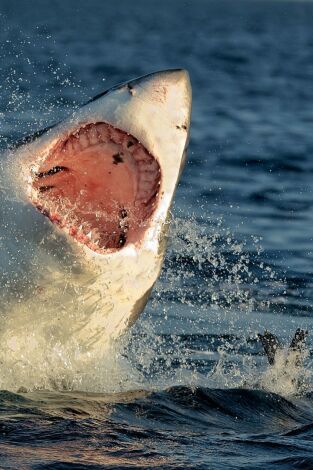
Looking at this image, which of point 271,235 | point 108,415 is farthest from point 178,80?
point 271,235

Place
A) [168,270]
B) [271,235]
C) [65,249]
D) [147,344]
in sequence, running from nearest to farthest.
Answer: [65,249] → [147,344] → [168,270] → [271,235]

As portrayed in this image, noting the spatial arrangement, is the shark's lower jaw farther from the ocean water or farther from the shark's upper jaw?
the ocean water

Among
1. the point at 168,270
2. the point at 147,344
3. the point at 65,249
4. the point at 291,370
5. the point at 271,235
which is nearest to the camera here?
the point at 65,249

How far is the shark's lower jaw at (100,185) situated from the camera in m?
5.00

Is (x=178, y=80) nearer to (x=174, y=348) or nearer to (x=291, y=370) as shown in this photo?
(x=291, y=370)

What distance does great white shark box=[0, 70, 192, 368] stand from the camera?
4.95 metres

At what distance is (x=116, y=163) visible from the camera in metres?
5.07

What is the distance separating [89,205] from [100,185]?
9 cm

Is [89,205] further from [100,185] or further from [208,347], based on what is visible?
[208,347]

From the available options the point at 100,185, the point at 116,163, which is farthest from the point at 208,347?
the point at 116,163

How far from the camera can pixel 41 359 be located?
5.42 metres

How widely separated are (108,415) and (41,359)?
372 mm

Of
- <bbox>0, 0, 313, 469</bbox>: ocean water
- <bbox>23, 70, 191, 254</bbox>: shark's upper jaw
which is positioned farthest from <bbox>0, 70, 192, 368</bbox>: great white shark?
<bbox>0, 0, 313, 469</bbox>: ocean water

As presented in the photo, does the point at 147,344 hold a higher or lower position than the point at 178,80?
lower
